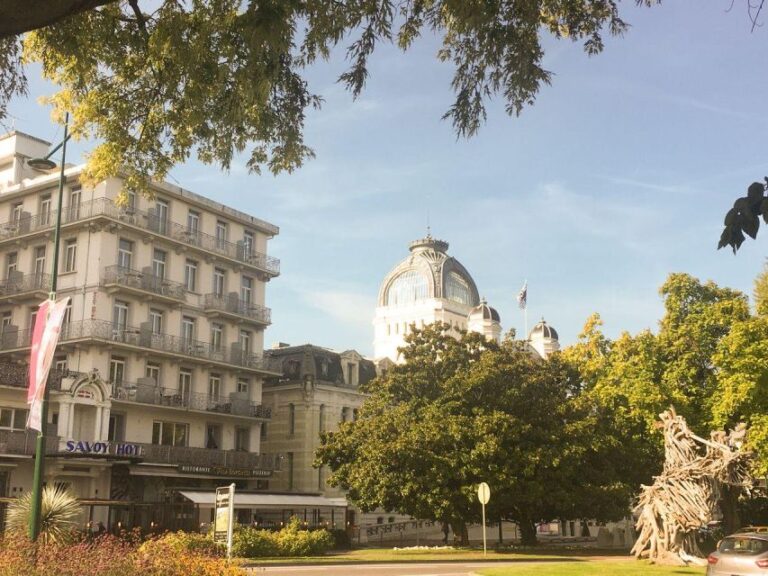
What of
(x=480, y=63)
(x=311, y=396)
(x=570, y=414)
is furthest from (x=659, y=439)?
(x=480, y=63)

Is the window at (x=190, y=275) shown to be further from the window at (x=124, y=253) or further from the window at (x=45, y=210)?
the window at (x=45, y=210)

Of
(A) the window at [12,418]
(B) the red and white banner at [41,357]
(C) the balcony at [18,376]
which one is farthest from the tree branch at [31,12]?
(A) the window at [12,418]

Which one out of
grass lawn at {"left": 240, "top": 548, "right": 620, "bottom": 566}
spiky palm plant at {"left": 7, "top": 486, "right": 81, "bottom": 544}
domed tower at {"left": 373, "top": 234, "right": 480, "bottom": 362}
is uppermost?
domed tower at {"left": 373, "top": 234, "right": 480, "bottom": 362}

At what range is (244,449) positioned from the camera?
167 ft

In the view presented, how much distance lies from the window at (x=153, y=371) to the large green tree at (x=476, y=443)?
1052 centimetres

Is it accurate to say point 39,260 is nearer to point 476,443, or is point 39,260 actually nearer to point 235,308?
point 235,308

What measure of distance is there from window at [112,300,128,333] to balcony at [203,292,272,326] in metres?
5.53

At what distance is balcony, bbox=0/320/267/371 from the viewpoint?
41938mm

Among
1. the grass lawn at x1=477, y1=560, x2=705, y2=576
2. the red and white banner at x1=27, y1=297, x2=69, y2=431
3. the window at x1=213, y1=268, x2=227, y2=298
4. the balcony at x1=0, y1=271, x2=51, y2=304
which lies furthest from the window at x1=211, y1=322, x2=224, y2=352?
the red and white banner at x1=27, y1=297, x2=69, y2=431

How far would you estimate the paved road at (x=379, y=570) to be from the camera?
2386 cm

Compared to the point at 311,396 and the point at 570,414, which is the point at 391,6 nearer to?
the point at 570,414

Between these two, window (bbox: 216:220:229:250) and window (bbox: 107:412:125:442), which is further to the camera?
window (bbox: 216:220:229:250)

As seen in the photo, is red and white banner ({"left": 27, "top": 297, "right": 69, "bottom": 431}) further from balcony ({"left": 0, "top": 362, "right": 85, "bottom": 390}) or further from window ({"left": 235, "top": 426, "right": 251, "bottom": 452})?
window ({"left": 235, "top": 426, "right": 251, "bottom": 452})

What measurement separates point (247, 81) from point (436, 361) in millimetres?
33152
